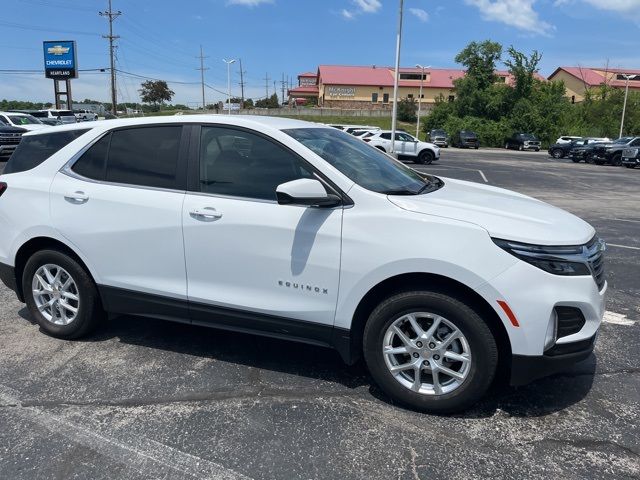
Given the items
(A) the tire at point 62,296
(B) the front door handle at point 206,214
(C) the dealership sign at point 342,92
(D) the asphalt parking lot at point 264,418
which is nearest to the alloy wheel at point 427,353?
(D) the asphalt parking lot at point 264,418

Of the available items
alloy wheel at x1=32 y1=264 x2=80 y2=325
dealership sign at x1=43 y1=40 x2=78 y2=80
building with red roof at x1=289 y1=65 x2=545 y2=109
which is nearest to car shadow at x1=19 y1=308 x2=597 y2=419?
alloy wheel at x1=32 y1=264 x2=80 y2=325

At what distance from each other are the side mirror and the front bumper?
1.39 meters

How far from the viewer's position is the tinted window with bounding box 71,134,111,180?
4027mm

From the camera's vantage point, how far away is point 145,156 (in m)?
3.90

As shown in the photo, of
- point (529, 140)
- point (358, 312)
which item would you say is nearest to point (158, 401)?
point (358, 312)

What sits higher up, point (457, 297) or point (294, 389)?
point (457, 297)

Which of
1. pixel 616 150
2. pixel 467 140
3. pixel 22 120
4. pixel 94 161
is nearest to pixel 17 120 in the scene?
pixel 22 120

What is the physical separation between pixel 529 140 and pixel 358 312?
52.3m

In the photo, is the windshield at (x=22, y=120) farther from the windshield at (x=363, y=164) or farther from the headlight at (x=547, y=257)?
the headlight at (x=547, y=257)

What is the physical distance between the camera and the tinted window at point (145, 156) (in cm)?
379

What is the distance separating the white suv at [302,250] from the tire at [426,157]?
25249 millimetres

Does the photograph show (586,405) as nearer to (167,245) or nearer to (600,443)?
(600,443)

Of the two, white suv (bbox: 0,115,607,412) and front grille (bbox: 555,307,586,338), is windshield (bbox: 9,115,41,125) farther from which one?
front grille (bbox: 555,307,586,338)

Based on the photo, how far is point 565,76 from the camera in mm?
88500
